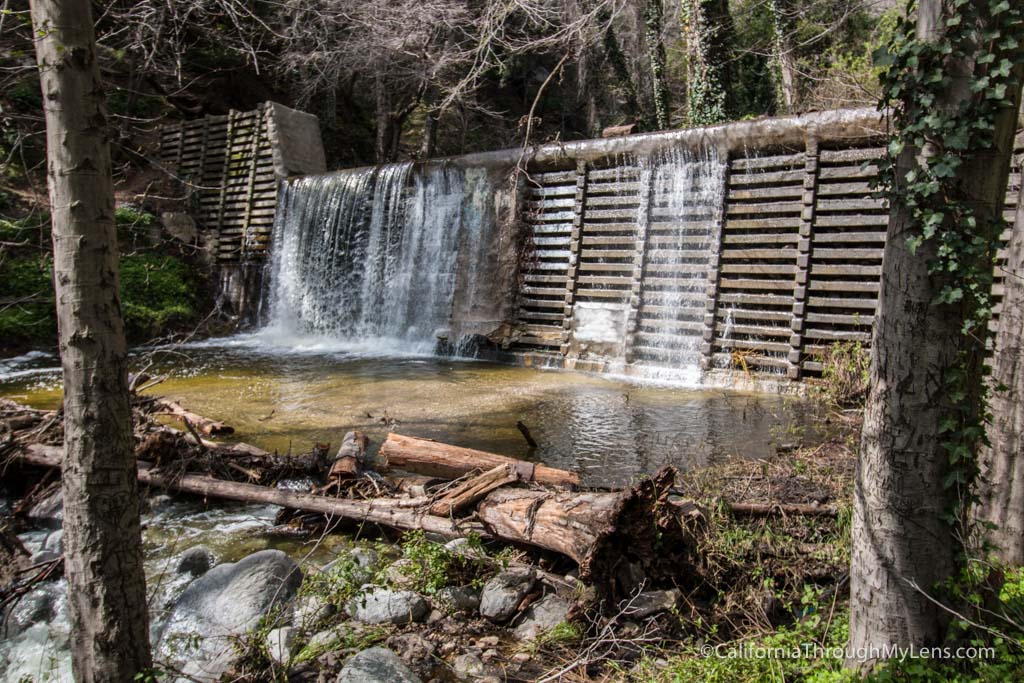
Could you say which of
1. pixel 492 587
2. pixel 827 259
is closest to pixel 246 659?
pixel 492 587

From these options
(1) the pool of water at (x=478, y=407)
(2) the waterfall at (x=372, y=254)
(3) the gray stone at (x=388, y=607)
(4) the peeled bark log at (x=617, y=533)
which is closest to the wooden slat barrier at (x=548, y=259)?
(1) the pool of water at (x=478, y=407)

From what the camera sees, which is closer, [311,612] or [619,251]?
[311,612]

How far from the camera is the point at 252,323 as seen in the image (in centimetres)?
1627

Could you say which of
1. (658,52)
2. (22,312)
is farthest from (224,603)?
(658,52)

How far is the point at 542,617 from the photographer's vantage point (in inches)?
128

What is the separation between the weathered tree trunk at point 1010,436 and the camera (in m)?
3.16

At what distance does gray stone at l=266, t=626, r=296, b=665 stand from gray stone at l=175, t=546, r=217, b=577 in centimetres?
111

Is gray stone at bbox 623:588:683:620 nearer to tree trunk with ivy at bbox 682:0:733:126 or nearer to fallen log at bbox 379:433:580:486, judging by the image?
fallen log at bbox 379:433:580:486

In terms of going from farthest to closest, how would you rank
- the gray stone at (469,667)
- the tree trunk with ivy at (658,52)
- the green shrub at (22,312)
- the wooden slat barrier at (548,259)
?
the tree trunk with ivy at (658,52) < the green shrub at (22,312) < the wooden slat barrier at (548,259) < the gray stone at (469,667)

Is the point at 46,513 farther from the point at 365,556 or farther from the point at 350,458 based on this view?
the point at 365,556

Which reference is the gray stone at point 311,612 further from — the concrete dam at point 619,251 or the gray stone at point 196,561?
the concrete dam at point 619,251

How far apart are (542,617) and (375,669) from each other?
87 centimetres

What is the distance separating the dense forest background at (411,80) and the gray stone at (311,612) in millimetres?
3121

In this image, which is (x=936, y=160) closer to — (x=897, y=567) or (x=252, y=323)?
(x=897, y=567)
